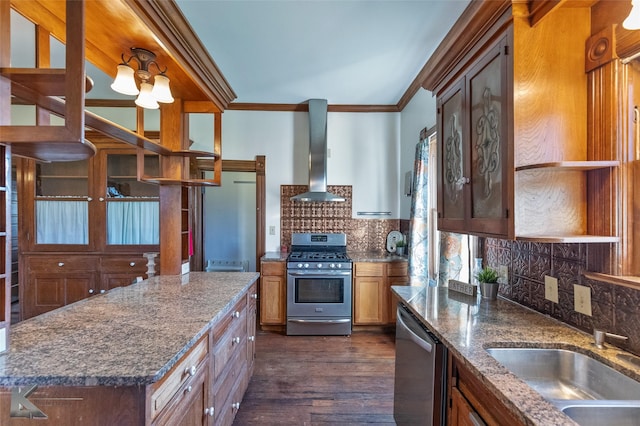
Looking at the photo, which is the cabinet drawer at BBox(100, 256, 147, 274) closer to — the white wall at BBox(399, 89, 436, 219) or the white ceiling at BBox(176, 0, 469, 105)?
the white ceiling at BBox(176, 0, 469, 105)

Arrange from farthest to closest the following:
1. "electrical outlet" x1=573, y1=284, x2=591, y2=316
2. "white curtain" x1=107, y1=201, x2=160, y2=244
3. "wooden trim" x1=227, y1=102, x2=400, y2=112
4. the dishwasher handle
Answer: "wooden trim" x1=227, y1=102, x2=400, y2=112
"white curtain" x1=107, y1=201, x2=160, y2=244
the dishwasher handle
"electrical outlet" x1=573, y1=284, x2=591, y2=316

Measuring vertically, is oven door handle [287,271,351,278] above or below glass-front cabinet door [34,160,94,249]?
below

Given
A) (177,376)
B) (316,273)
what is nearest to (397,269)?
(316,273)

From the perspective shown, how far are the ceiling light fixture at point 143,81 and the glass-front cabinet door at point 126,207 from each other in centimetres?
199

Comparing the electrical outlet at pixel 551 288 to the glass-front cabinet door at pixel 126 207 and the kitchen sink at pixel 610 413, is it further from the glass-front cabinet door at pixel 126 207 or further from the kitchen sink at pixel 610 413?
the glass-front cabinet door at pixel 126 207

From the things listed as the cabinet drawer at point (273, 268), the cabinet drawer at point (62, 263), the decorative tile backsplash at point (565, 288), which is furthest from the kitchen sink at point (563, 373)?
the cabinet drawer at point (62, 263)

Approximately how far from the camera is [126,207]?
134 inches

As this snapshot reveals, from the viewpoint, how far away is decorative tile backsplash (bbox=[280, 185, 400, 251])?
396 cm

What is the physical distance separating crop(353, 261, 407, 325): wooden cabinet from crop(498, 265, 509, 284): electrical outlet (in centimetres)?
164

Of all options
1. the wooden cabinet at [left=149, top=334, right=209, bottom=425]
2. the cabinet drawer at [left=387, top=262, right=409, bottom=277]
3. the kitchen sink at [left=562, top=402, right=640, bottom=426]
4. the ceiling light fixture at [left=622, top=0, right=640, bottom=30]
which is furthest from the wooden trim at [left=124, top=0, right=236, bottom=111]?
the cabinet drawer at [left=387, top=262, right=409, bottom=277]

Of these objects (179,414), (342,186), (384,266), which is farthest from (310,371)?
(342,186)

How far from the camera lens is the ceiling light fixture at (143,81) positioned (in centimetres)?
150

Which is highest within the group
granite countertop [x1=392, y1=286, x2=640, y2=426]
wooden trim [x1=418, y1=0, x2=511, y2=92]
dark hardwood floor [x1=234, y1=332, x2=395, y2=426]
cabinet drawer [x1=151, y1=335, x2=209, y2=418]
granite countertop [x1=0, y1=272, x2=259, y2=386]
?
wooden trim [x1=418, y1=0, x2=511, y2=92]

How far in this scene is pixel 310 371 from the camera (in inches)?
102
